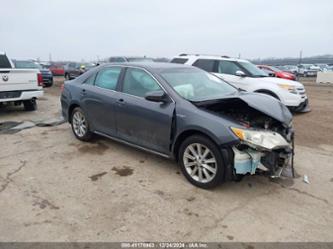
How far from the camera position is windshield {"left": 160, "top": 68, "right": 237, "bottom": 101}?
4.22 m

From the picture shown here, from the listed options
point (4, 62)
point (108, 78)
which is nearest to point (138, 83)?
point (108, 78)

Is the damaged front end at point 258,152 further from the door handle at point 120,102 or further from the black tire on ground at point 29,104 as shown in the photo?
the black tire on ground at point 29,104

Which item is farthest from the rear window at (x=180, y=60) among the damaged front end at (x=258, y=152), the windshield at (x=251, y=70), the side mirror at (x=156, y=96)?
the damaged front end at (x=258, y=152)

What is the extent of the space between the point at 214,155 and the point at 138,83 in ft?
5.92

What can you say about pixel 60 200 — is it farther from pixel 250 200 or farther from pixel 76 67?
pixel 76 67

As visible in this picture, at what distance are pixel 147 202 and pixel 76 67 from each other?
21.8 m

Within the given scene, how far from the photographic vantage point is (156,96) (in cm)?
400

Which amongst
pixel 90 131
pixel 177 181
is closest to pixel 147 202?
pixel 177 181

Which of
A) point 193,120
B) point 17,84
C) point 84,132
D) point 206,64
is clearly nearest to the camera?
point 193,120

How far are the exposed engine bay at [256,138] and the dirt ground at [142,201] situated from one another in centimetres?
41

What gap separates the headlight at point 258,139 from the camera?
3418 millimetres

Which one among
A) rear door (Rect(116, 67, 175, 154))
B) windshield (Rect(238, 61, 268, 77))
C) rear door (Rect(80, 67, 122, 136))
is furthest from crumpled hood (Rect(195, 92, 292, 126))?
windshield (Rect(238, 61, 268, 77))

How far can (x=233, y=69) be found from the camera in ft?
30.4

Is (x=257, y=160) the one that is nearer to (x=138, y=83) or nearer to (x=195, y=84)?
(x=195, y=84)
